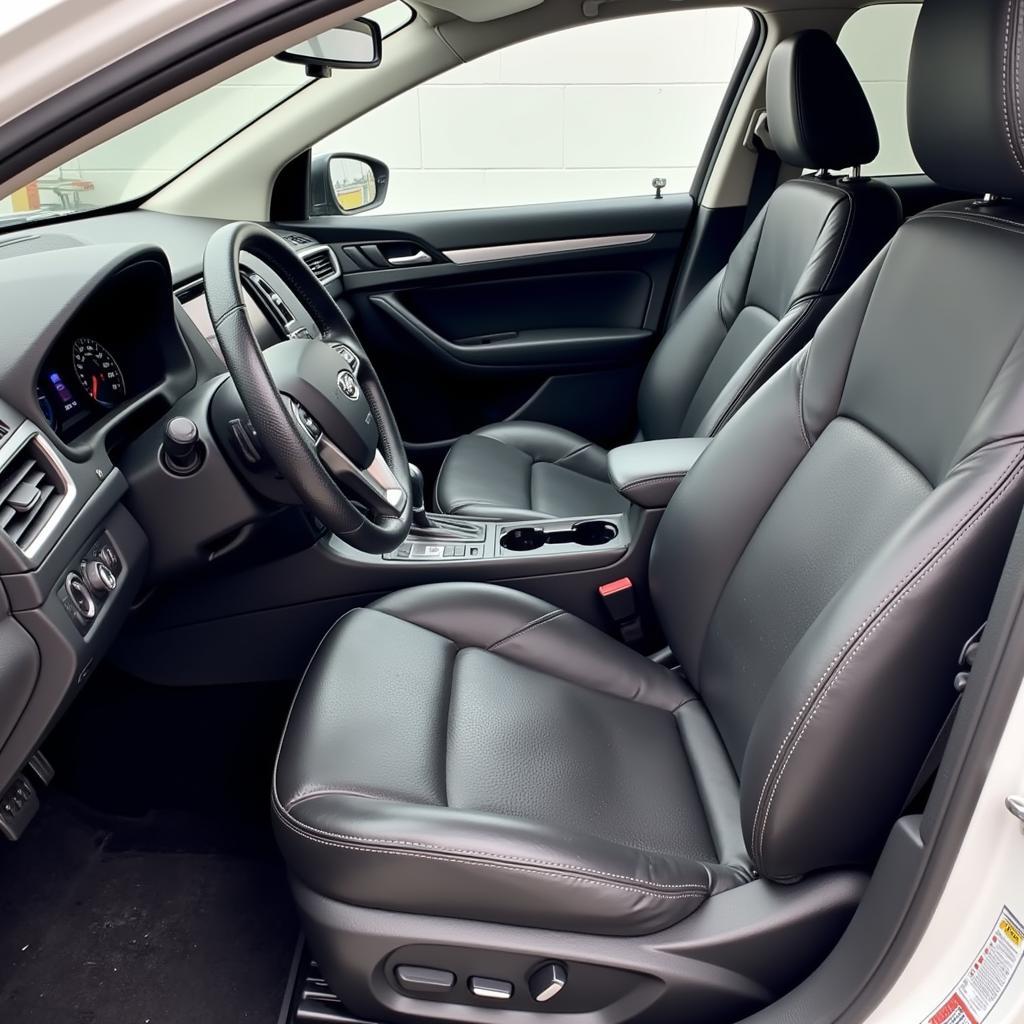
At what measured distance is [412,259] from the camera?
Result: 2744 millimetres

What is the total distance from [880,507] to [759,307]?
1.09m

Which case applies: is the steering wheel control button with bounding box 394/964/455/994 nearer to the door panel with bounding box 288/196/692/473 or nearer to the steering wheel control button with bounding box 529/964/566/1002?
the steering wheel control button with bounding box 529/964/566/1002

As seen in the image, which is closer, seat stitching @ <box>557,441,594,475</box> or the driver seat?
the driver seat

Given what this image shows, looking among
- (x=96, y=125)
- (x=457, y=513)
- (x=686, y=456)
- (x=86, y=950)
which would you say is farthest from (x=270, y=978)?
(x=96, y=125)

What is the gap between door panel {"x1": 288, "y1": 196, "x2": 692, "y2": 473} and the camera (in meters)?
2.74

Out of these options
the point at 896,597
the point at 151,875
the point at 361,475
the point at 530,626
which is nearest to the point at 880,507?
the point at 896,597

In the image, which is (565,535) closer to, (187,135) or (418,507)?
(418,507)

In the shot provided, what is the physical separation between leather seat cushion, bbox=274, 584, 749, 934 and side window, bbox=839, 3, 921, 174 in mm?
2110

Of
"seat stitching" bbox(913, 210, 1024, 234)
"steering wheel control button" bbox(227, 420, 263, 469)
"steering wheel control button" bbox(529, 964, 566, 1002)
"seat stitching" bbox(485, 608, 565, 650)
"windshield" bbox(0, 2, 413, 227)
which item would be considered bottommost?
"steering wheel control button" bbox(529, 964, 566, 1002)

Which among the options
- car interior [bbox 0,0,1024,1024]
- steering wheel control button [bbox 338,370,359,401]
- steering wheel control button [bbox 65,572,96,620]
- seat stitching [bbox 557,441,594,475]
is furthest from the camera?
seat stitching [bbox 557,441,594,475]

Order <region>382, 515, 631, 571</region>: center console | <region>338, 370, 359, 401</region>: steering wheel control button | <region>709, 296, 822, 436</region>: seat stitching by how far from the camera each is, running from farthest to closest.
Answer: <region>709, 296, 822, 436</region>: seat stitching → <region>382, 515, 631, 571</region>: center console → <region>338, 370, 359, 401</region>: steering wheel control button

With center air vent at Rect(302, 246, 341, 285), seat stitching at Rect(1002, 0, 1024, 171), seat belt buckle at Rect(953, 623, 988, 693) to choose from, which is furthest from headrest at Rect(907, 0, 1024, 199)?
center air vent at Rect(302, 246, 341, 285)

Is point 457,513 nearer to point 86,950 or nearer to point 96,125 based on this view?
point 86,950

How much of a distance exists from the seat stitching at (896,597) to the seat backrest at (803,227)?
3.13 feet
